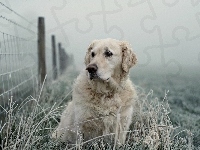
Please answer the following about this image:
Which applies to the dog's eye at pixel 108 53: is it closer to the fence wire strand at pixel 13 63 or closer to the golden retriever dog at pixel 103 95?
the golden retriever dog at pixel 103 95

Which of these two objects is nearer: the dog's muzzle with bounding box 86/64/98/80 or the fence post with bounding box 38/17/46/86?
the dog's muzzle with bounding box 86/64/98/80

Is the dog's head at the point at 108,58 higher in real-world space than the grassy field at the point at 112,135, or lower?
higher

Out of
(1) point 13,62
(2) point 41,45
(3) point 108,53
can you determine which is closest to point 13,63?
(1) point 13,62

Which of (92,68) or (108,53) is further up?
(108,53)

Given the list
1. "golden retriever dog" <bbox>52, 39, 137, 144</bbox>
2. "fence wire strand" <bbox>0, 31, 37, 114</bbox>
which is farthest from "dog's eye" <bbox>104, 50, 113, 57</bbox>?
"fence wire strand" <bbox>0, 31, 37, 114</bbox>

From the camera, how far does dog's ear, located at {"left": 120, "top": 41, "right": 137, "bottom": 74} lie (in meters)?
4.80

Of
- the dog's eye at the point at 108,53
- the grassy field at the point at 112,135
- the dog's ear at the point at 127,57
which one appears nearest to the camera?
the grassy field at the point at 112,135

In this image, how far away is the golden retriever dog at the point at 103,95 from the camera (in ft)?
14.4

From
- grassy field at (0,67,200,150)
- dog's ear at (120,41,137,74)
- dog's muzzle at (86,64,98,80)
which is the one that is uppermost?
dog's ear at (120,41,137,74)

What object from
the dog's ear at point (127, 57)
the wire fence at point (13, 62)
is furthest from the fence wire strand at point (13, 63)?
the dog's ear at point (127, 57)

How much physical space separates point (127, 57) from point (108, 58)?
31 centimetres

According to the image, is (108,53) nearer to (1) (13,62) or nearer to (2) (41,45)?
(1) (13,62)

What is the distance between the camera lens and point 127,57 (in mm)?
4863

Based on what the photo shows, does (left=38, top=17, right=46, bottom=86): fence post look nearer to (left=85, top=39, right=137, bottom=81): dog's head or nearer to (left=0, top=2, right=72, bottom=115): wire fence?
(left=0, top=2, right=72, bottom=115): wire fence
